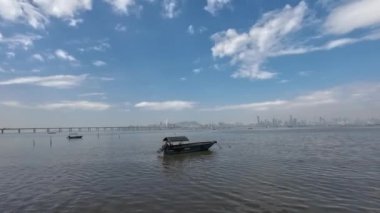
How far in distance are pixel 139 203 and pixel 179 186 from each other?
5.97 m

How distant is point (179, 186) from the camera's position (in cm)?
2558

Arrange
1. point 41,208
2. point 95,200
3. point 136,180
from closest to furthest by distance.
Result: point 41,208 < point 95,200 < point 136,180

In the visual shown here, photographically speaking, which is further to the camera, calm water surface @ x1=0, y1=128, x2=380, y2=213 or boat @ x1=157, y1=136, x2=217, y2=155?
boat @ x1=157, y1=136, x2=217, y2=155

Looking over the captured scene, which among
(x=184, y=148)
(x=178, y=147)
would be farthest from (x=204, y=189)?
(x=184, y=148)

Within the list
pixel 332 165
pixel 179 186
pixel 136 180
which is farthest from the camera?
pixel 332 165

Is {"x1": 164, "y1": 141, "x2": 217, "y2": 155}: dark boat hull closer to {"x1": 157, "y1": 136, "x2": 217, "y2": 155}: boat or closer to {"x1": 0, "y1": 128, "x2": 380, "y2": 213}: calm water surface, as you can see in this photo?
{"x1": 157, "y1": 136, "x2": 217, "y2": 155}: boat

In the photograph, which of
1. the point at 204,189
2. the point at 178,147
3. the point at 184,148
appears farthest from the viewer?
the point at 184,148

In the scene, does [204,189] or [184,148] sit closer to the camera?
[204,189]

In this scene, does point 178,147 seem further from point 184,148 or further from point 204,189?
point 204,189

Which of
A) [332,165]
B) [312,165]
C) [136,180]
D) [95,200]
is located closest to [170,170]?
[136,180]

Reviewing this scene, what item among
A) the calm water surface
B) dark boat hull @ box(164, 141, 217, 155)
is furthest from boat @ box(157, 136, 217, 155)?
the calm water surface

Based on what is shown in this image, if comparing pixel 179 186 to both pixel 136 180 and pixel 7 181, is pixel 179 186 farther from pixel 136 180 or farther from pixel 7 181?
pixel 7 181

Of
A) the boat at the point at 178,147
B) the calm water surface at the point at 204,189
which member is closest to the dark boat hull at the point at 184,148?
the boat at the point at 178,147

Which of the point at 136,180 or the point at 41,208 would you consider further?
the point at 136,180
